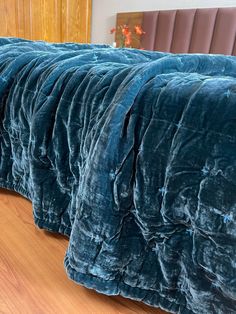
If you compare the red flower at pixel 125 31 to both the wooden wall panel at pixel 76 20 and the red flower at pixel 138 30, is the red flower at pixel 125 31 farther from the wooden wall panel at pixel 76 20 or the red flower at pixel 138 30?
the wooden wall panel at pixel 76 20

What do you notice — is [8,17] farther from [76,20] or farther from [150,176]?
[150,176]

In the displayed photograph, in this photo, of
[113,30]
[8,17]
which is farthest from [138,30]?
[8,17]

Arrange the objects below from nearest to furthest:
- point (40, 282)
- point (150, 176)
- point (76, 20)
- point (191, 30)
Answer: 1. point (150, 176)
2. point (40, 282)
3. point (191, 30)
4. point (76, 20)

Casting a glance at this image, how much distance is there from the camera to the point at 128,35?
9.94ft

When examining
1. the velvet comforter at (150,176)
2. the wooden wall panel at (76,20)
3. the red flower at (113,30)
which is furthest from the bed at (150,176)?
the wooden wall panel at (76,20)

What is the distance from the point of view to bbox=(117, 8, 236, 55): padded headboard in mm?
2629

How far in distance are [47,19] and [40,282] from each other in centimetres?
363

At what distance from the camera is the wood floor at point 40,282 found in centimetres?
72

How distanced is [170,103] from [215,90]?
0.31 feet

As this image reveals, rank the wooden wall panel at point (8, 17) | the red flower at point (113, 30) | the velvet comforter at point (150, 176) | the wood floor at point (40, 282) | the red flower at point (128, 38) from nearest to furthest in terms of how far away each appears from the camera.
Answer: the velvet comforter at point (150, 176) → the wood floor at point (40, 282) → the red flower at point (128, 38) → the wooden wall panel at point (8, 17) → the red flower at point (113, 30)

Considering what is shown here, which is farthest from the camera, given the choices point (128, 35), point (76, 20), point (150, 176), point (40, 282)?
point (76, 20)

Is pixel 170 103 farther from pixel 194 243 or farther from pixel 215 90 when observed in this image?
pixel 194 243

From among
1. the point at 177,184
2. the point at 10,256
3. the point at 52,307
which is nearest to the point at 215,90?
the point at 177,184

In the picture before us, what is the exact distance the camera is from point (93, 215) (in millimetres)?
662
